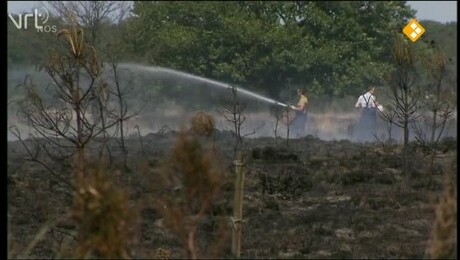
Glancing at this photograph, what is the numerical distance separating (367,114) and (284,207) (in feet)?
24.5

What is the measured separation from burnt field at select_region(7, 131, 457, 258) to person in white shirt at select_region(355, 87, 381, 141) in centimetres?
188

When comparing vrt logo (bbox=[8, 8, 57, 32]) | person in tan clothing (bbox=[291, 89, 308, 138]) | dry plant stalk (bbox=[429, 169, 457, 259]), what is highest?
vrt logo (bbox=[8, 8, 57, 32])

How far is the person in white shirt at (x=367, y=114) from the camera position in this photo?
14.4 meters

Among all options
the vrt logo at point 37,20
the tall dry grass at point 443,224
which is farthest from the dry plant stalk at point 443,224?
the vrt logo at point 37,20

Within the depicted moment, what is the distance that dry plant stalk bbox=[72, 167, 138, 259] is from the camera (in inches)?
126

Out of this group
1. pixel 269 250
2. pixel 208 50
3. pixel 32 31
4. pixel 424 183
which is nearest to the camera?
pixel 269 250

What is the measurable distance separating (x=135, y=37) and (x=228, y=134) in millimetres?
3564

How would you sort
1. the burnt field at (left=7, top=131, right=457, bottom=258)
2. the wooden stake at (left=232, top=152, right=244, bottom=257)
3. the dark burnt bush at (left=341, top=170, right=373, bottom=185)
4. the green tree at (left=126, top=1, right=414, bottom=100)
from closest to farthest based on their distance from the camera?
the wooden stake at (left=232, top=152, right=244, bottom=257) < the burnt field at (left=7, top=131, right=457, bottom=258) < the dark burnt bush at (left=341, top=170, right=373, bottom=185) < the green tree at (left=126, top=1, right=414, bottom=100)

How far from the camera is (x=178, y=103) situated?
20203mm

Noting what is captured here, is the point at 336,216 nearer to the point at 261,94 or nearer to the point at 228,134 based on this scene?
the point at 228,134

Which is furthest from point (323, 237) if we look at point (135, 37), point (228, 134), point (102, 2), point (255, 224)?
point (135, 37)

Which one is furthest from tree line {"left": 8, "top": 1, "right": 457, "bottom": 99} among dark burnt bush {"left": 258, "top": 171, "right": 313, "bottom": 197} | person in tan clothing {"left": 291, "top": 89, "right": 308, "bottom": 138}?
dark burnt bush {"left": 258, "top": 171, "right": 313, "bottom": 197}

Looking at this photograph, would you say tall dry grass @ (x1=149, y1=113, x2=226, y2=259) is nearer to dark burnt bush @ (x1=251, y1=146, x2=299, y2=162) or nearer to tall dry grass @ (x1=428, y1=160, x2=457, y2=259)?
tall dry grass @ (x1=428, y1=160, x2=457, y2=259)

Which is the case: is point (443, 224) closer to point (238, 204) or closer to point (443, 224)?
point (443, 224)
